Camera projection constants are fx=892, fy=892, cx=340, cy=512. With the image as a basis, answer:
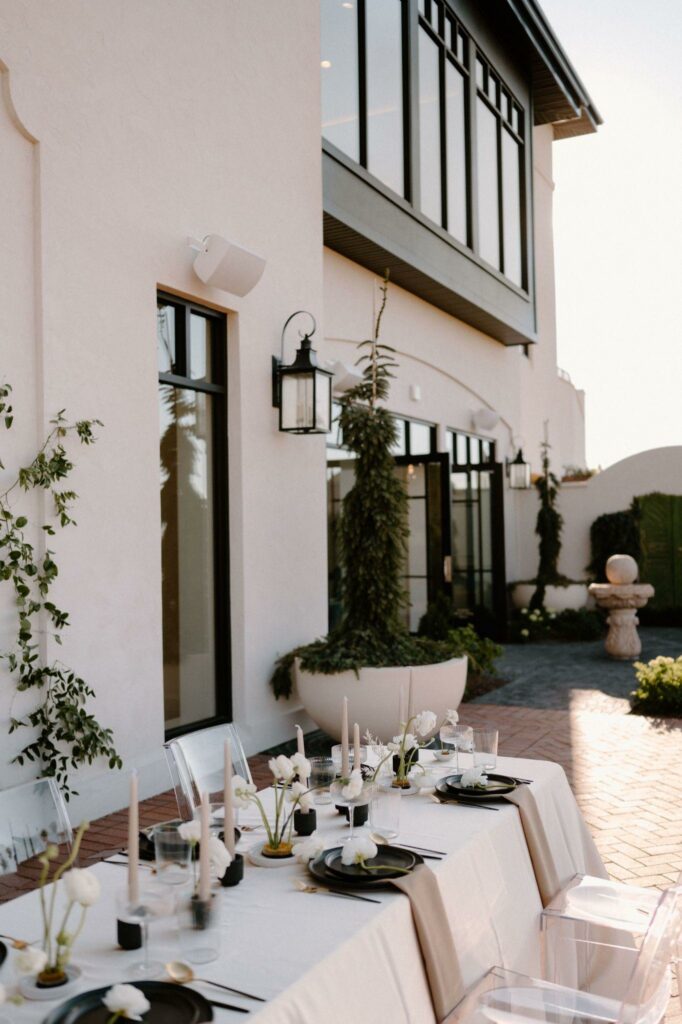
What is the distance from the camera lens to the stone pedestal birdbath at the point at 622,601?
1062 cm

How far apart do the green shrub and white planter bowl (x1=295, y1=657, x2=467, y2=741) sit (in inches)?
91.8

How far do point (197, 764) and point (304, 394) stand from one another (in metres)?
3.72

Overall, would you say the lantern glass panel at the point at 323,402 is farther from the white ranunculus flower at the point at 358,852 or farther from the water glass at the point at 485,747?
the white ranunculus flower at the point at 358,852

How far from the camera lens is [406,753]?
3193 mm

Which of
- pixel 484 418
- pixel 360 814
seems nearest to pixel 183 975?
pixel 360 814

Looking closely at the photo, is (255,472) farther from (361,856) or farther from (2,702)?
(361,856)

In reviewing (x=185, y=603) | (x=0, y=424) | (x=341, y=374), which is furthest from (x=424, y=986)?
(x=341, y=374)

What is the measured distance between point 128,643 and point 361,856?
325 cm

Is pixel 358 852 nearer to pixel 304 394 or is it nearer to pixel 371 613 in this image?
pixel 371 613

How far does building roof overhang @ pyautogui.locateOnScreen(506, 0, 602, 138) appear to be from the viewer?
38.4ft

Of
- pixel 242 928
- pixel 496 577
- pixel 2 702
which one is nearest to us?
pixel 242 928

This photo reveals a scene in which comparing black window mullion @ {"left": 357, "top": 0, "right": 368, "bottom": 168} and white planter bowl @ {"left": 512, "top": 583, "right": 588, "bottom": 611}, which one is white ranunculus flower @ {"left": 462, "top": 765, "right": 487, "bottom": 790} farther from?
white planter bowl @ {"left": 512, "top": 583, "right": 588, "bottom": 611}

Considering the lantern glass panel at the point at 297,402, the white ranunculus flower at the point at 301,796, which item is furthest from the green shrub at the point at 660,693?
the white ranunculus flower at the point at 301,796

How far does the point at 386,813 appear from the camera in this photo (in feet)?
8.38
